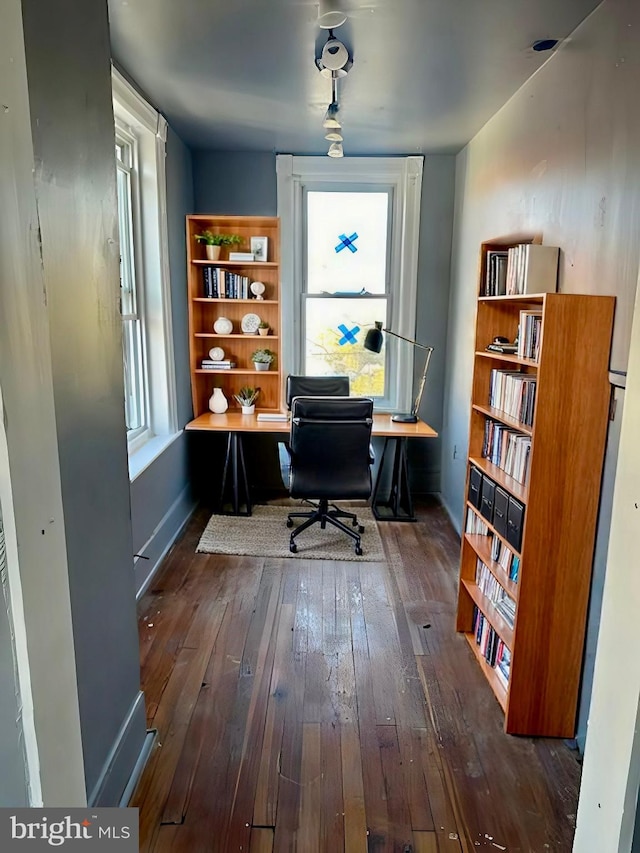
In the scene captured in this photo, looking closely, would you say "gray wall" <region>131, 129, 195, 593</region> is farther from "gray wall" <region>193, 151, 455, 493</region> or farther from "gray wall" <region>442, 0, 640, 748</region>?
"gray wall" <region>442, 0, 640, 748</region>

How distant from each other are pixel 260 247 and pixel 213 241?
14.3 inches

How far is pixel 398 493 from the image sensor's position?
4020mm

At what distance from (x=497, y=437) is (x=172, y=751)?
1708 mm

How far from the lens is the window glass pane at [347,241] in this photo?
13.8 feet

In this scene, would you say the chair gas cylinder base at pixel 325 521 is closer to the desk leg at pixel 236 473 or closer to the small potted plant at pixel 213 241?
the desk leg at pixel 236 473

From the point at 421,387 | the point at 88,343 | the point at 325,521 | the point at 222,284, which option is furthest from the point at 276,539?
the point at 88,343

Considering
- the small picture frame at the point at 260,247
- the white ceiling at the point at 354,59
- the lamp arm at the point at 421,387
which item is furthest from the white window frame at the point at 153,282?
the lamp arm at the point at 421,387

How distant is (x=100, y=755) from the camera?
150 centimetres

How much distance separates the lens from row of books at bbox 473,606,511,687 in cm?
214

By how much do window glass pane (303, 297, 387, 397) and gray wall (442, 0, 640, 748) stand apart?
1.27m

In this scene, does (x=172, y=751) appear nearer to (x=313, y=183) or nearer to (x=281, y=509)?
(x=281, y=509)

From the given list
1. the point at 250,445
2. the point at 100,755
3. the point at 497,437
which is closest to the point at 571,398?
the point at 497,437

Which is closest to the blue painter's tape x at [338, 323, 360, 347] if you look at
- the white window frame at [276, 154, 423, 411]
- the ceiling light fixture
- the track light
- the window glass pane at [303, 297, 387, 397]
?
the window glass pane at [303, 297, 387, 397]

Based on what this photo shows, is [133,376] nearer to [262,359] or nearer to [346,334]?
[262,359]
